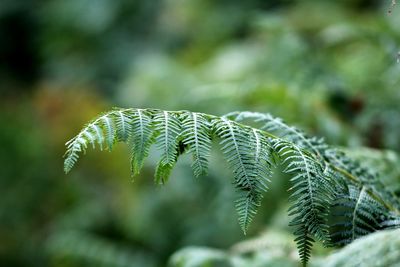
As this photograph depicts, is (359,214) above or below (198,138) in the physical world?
below

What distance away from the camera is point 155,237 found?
13.6 ft

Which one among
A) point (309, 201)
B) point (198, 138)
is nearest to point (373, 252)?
point (309, 201)

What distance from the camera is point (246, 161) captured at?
4.78 feet

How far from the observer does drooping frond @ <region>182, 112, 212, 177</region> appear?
1.41 m

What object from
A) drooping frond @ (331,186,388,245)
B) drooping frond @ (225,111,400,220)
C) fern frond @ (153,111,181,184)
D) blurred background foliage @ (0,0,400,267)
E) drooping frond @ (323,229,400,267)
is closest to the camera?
drooping frond @ (323,229,400,267)

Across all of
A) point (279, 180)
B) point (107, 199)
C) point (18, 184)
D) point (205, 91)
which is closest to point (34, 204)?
point (18, 184)

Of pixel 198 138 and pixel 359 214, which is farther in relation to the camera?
pixel 359 214

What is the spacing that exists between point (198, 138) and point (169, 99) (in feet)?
11.2

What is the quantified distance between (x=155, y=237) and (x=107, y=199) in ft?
2.66

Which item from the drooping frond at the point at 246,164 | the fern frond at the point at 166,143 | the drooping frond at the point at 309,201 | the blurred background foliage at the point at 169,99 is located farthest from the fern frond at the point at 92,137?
the blurred background foliage at the point at 169,99

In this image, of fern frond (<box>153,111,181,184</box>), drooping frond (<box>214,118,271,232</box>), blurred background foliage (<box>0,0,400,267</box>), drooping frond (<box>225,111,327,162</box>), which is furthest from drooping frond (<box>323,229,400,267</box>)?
blurred background foliage (<box>0,0,400,267</box>)

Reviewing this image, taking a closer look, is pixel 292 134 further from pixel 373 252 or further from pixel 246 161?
pixel 373 252

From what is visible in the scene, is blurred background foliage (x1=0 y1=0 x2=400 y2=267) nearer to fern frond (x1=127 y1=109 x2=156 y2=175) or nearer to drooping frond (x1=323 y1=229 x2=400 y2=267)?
drooping frond (x1=323 y1=229 x2=400 y2=267)

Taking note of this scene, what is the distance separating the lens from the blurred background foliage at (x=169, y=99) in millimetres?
2990
